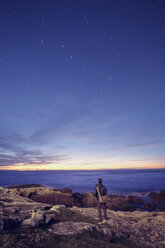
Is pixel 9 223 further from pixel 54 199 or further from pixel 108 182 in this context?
pixel 108 182

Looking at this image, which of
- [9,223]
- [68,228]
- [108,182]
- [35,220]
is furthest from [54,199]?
[108,182]

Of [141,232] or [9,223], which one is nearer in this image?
[9,223]

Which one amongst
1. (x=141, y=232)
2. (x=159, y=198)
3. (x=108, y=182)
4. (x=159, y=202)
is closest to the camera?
(x=141, y=232)

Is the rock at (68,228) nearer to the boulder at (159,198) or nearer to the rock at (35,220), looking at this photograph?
the rock at (35,220)

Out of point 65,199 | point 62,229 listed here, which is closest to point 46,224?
point 62,229

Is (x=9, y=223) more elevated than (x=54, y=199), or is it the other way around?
(x=9, y=223)

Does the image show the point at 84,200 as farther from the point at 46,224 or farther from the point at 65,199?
the point at 46,224

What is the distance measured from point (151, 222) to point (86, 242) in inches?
260

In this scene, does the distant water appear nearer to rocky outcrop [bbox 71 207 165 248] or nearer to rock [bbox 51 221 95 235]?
rocky outcrop [bbox 71 207 165 248]

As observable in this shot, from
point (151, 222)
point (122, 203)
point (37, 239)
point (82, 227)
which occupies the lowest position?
point (122, 203)

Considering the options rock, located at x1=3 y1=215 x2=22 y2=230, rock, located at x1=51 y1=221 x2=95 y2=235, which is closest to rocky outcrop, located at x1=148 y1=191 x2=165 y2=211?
rock, located at x1=51 y1=221 x2=95 y2=235

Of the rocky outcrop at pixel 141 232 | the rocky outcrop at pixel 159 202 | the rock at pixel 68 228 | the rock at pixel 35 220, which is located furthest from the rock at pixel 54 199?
the rock at pixel 35 220

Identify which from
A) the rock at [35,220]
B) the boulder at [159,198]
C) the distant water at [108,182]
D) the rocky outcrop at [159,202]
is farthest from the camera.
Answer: the distant water at [108,182]

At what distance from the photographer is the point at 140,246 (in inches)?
262
